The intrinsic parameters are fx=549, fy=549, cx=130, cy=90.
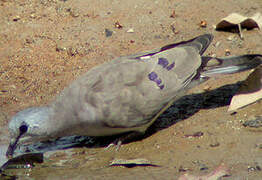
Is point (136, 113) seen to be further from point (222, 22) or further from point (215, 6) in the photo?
point (215, 6)

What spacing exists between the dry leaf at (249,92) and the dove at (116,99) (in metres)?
0.13

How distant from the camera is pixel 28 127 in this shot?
5.31 metres

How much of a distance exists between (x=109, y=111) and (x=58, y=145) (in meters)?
0.77

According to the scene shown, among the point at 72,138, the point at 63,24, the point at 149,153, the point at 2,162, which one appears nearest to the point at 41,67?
the point at 63,24

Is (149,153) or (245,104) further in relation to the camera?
(245,104)

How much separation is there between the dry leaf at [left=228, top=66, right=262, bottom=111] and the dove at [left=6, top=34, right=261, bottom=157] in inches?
5.1

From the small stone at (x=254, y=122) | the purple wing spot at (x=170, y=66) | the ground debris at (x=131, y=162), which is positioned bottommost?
the ground debris at (x=131, y=162)

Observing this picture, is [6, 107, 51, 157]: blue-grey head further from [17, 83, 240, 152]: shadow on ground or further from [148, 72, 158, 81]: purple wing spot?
[148, 72, 158, 81]: purple wing spot

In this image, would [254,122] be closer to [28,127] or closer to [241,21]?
[241,21]

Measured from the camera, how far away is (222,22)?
6875 millimetres

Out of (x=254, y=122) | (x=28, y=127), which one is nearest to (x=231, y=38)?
(x=254, y=122)

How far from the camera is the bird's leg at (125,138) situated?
216 inches

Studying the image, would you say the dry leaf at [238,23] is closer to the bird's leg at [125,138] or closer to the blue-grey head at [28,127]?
the bird's leg at [125,138]

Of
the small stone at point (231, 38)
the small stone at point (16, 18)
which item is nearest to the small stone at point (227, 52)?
the small stone at point (231, 38)
